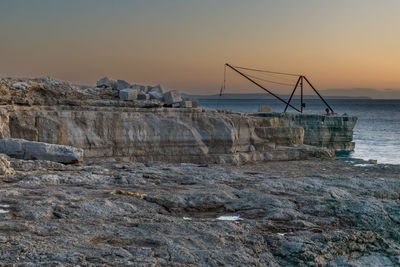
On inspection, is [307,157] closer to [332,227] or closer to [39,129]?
[39,129]

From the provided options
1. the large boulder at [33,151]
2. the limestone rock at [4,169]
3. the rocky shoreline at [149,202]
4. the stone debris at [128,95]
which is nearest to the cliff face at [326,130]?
the rocky shoreline at [149,202]

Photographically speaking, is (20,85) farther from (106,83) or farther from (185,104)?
(185,104)

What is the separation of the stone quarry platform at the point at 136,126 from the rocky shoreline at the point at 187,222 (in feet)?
20.0

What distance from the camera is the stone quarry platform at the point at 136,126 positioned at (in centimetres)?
1697

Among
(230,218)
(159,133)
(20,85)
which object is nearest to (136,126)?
(159,133)

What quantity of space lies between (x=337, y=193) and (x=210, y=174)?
3528mm

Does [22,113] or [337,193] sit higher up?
[22,113]

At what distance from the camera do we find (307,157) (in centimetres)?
2281

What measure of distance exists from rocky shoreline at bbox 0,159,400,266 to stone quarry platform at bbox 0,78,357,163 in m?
6.10

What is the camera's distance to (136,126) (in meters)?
18.7

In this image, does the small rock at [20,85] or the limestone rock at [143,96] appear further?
the limestone rock at [143,96]

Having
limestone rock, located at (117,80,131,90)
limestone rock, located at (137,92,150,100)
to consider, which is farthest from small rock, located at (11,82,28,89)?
limestone rock, located at (117,80,131,90)

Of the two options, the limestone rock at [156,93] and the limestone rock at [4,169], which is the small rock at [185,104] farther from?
the limestone rock at [4,169]

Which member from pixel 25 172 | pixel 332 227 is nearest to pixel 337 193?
pixel 332 227
